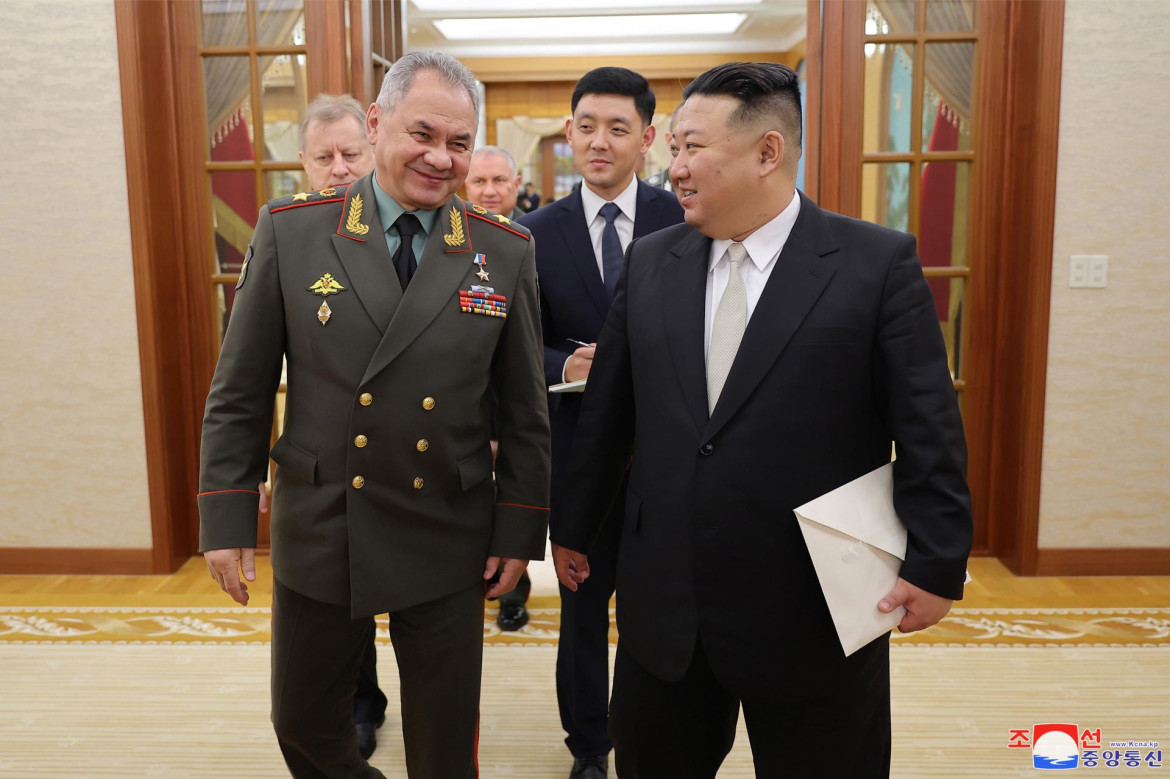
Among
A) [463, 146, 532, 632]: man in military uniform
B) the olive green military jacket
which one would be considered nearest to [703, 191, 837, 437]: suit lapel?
the olive green military jacket

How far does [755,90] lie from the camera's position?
1449 mm

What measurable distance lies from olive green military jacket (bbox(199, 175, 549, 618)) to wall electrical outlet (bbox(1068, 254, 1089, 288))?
2.60 metres

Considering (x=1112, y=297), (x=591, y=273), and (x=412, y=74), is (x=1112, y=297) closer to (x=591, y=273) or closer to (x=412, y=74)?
(x=591, y=273)

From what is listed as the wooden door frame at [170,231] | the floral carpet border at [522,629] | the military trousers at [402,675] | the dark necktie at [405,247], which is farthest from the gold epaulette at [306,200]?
the wooden door frame at [170,231]

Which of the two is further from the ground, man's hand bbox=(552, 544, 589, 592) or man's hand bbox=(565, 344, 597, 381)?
man's hand bbox=(565, 344, 597, 381)

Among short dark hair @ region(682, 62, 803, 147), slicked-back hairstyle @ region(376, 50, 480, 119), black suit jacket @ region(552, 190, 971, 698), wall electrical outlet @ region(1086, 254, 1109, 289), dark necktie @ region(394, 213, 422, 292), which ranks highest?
slicked-back hairstyle @ region(376, 50, 480, 119)

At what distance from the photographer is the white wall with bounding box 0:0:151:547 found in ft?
11.2

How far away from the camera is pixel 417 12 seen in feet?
32.7

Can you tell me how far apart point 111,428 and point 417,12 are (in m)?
7.59

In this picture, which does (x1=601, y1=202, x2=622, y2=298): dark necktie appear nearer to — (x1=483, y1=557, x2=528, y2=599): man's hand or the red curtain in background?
(x1=483, y1=557, x2=528, y2=599): man's hand

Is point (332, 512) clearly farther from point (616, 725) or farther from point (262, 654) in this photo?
point (262, 654)

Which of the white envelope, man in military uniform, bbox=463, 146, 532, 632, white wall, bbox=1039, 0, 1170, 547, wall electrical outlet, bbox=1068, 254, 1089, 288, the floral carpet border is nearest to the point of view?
the white envelope

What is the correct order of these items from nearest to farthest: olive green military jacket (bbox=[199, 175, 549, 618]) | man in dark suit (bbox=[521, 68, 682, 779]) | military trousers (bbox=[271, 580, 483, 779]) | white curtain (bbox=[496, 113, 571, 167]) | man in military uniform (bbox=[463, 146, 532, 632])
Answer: olive green military jacket (bbox=[199, 175, 549, 618]), military trousers (bbox=[271, 580, 483, 779]), man in dark suit (bbox=[521, 68, 682, 779]), man in military uniform (bbox=[463, 146, 532, 632]), white curtain (bbox=[496, 113, 571, 167])

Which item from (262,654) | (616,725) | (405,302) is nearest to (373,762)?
(262,654)
